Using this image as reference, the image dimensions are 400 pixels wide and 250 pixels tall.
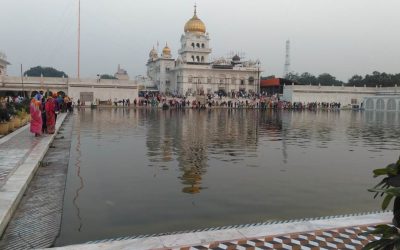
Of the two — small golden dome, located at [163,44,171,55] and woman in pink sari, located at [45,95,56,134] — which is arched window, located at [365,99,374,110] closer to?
small golden dome, located at [163,44,171,55]

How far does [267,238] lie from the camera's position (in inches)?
179

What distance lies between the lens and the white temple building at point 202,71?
73500mm

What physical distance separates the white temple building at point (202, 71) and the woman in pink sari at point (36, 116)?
5719 centimetres

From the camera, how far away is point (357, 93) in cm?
7225

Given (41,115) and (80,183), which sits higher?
(41,115)

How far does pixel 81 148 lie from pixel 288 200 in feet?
24.0

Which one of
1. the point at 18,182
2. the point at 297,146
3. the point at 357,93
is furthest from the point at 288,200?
the point at 357,93

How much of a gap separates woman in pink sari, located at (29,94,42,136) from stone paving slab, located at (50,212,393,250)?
32.0 feet

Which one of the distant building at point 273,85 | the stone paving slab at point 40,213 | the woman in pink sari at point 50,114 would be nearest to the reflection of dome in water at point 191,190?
the stone paving slab at point 40,213

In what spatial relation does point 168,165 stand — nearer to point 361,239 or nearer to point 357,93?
point 361,239

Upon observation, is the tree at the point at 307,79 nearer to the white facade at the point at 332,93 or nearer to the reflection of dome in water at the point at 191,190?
the white facade at the point at 332,93

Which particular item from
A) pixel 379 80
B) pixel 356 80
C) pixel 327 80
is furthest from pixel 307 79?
pixel 379 80

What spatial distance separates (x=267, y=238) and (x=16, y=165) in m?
5.71

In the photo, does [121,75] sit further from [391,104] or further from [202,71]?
[391,104]
